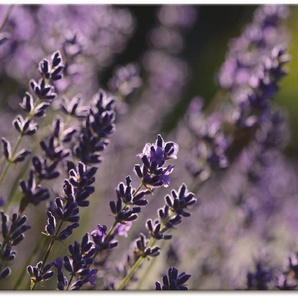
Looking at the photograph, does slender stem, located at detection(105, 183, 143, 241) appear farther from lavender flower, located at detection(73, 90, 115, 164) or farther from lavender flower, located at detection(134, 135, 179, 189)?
lavender flower, located at detection(73, 90, 115, 164)

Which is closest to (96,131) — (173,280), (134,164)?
(173,280)

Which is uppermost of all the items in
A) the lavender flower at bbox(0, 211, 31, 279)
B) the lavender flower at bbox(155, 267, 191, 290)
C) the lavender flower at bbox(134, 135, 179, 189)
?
the lavender flower at bbox(134, 135, 179, 189)

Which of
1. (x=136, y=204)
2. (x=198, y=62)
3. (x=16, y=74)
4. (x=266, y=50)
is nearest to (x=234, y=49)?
(x=266, y=50)

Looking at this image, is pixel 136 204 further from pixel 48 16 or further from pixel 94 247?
pixel 48 16

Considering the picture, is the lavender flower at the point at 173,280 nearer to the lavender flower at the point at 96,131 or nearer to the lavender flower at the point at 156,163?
the lavender flower at the point at 156,163

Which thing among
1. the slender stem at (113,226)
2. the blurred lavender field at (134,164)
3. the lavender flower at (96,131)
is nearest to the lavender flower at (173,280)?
the blurred lavender field at (134,164)

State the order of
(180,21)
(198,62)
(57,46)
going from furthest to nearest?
(198,62), (180,21), (57,46)

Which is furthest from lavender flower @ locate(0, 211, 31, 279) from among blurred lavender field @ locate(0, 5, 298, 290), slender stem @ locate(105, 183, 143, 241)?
slender stem @ locate(105, 183, 143, 241)

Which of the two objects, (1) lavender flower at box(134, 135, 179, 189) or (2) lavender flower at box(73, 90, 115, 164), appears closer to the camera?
(1) lavender flower at box(134, 135, 179, 189)

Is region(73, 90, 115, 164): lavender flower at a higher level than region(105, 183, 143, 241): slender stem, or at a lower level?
higher
